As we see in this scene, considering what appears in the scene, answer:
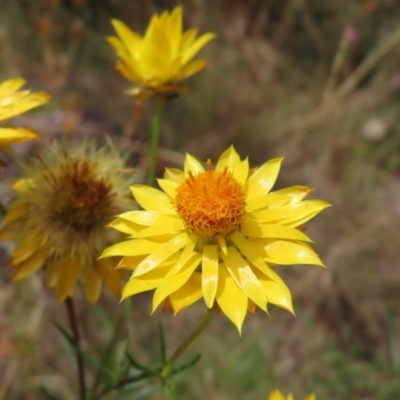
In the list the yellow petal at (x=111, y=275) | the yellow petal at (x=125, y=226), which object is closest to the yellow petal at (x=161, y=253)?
the yellow petal at (x=125, y=226)

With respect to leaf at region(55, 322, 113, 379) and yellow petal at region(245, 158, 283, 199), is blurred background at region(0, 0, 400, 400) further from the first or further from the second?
yellow petal at region(245, 158, 283, 199)

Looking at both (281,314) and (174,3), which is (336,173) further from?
(174,3)

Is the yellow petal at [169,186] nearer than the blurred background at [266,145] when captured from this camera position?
Yes

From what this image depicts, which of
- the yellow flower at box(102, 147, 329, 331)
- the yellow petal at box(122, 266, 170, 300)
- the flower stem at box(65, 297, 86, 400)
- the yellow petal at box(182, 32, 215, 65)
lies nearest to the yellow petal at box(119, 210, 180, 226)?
the yellow flower at box(102, 147, 329, 331)

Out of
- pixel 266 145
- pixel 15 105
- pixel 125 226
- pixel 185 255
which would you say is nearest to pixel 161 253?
pixel 185 255

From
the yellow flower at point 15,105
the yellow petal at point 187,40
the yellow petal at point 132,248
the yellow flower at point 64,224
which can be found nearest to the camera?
the yellow petal at point 132,248

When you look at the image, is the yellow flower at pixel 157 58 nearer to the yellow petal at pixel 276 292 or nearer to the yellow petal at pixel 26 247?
the yellow petal at pixel 26 247

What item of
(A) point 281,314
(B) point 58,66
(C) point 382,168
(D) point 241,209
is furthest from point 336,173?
(D) point 241,209
